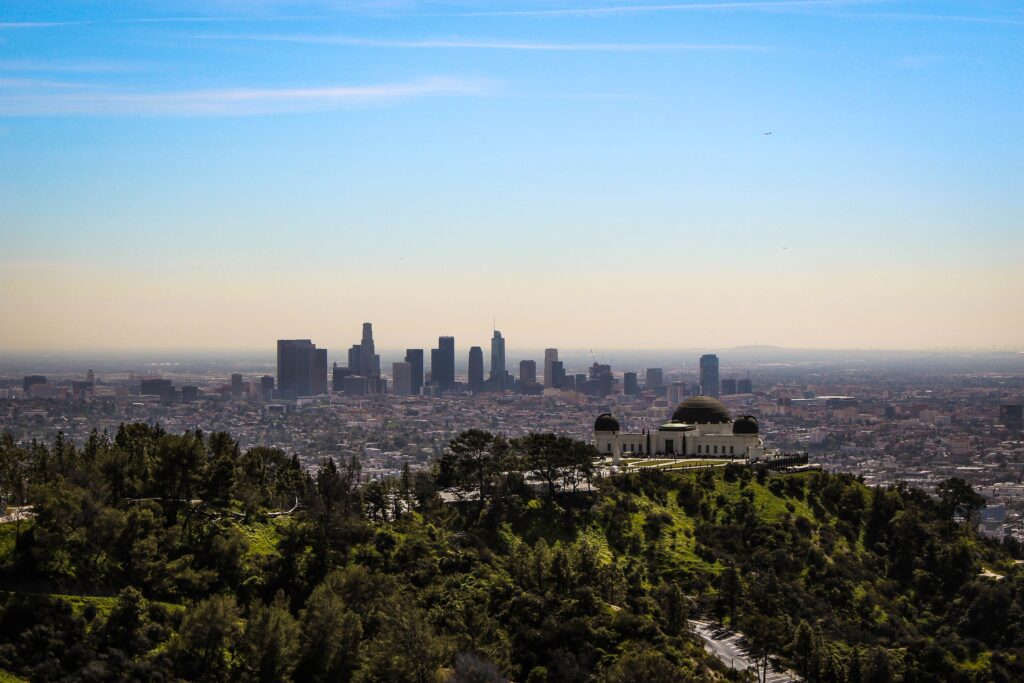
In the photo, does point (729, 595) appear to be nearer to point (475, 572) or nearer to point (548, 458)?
point (475, 572)

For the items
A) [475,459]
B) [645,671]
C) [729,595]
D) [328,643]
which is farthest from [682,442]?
[328,643]

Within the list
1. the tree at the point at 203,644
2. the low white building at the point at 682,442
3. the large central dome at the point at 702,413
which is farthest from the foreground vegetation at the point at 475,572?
the large central dome at the point at 702,413

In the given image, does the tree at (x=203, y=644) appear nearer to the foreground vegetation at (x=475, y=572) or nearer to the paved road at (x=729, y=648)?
Result: the foreground vegetation at (x=475, y=572)

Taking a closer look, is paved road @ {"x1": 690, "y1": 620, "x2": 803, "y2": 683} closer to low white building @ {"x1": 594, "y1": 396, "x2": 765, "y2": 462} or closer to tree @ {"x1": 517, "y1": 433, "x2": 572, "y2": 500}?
tree @ {"x1": 517, "y1": 433, "x2": 572, "y2": 500}

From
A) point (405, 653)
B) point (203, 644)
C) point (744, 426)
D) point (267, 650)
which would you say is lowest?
point (405, 653)

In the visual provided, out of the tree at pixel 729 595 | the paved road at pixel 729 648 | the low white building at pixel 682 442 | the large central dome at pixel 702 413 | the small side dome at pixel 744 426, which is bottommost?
the paved road at pixel 729 648

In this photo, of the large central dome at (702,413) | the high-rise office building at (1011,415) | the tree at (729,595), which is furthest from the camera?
the high-rise office building at (1011,415)

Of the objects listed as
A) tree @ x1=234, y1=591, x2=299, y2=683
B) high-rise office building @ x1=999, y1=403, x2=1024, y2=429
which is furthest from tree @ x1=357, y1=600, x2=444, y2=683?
high-rise office building @ x1=999, y1=403, x2=1024, y2=429
